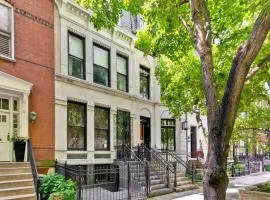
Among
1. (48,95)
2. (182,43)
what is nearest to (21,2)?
(48,95)

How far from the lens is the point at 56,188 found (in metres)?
12.5

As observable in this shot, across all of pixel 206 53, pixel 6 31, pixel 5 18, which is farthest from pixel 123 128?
pixel 206 53

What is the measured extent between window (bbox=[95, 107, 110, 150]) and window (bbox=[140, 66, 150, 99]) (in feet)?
15.4

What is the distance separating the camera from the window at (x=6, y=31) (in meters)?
14.8

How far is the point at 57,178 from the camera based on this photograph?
12.8 metres

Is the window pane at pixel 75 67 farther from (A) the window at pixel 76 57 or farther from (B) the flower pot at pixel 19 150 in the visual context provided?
(B) the flower pot at pixel 19 150

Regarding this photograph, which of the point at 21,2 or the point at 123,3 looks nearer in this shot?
the point at 123,3

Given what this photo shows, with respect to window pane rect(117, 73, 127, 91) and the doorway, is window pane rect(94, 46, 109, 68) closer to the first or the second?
window pane rect(117, 73, 127, 91)

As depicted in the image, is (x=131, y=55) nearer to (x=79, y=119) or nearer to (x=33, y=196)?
(x=79, y=119)

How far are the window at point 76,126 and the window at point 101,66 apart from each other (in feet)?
6.61

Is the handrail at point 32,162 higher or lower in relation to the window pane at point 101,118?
lower

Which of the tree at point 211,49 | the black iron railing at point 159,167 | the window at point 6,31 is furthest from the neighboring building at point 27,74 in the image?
the black iron railing at point 159,167

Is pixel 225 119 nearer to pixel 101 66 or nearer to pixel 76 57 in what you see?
pixel 76 57

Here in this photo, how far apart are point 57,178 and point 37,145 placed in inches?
137
